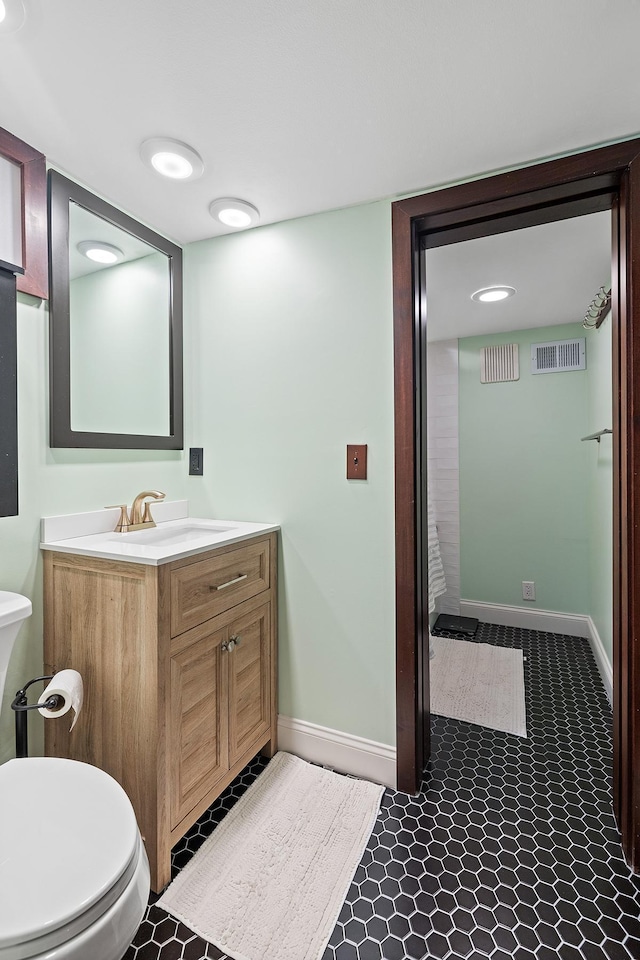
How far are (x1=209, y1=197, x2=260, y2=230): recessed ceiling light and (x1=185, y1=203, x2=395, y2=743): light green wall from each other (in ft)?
0.28

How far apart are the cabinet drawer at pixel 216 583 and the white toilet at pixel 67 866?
0.42 m

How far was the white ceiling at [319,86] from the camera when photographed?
1027 millimetres

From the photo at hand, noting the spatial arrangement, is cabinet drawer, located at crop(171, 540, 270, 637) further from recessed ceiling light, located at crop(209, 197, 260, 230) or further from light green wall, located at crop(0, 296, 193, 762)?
recessed ceiling light, located at crop(209, 197, 260, 230)

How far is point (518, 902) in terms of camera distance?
4.05 ft

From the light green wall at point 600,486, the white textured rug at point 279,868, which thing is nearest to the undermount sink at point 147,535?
the white textured rug at point 279,868

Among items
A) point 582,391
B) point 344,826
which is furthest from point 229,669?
point 582,391

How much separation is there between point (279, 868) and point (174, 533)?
1.14 metres

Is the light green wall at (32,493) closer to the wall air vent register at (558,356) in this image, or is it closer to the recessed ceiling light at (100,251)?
the recessed ceiling light at (100,251)

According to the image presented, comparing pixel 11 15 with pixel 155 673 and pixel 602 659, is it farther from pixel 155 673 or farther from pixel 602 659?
pixel 602 659

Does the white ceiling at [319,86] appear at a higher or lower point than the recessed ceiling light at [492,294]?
lower

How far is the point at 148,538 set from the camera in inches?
67.7

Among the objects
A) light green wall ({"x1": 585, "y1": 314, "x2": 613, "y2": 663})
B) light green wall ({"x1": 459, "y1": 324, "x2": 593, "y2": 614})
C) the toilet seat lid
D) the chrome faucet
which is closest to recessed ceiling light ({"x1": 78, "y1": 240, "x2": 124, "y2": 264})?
the chrome faucet

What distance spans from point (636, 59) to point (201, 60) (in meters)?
1.06

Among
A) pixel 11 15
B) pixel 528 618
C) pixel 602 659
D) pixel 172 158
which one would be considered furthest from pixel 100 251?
pixel 528 618
